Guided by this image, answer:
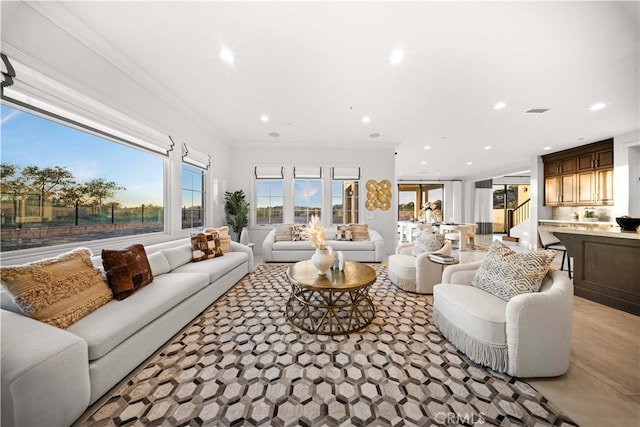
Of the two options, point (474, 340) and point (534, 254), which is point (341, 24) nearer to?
point (534, 254)

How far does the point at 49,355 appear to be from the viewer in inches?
43.1

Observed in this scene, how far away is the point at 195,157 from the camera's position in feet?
13.4

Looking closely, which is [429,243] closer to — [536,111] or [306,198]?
[536,111]

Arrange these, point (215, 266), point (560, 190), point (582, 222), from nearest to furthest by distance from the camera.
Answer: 1. point (215, 266)
2. point (582, 222)
3. point (560, 190)

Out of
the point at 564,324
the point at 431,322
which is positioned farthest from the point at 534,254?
the point at 431,322

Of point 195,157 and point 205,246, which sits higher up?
point 195,157

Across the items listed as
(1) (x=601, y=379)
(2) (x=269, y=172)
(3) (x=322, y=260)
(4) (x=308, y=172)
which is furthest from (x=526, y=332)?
(2) (x=269, y=172)

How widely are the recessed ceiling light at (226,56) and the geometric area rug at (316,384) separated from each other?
281 centimetres

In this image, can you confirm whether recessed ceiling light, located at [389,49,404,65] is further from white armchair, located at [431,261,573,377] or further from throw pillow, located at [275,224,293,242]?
throw pillow, located at [275,224,293,242]

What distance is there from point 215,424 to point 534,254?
8.57ft

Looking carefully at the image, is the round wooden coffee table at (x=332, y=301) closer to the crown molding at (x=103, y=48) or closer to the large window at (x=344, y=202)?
the crown molding at (x=103, y=48)

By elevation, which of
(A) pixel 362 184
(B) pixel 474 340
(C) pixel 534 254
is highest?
(A) pixel 362 184

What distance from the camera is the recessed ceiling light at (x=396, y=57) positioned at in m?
2.24

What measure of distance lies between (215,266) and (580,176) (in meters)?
8.58
